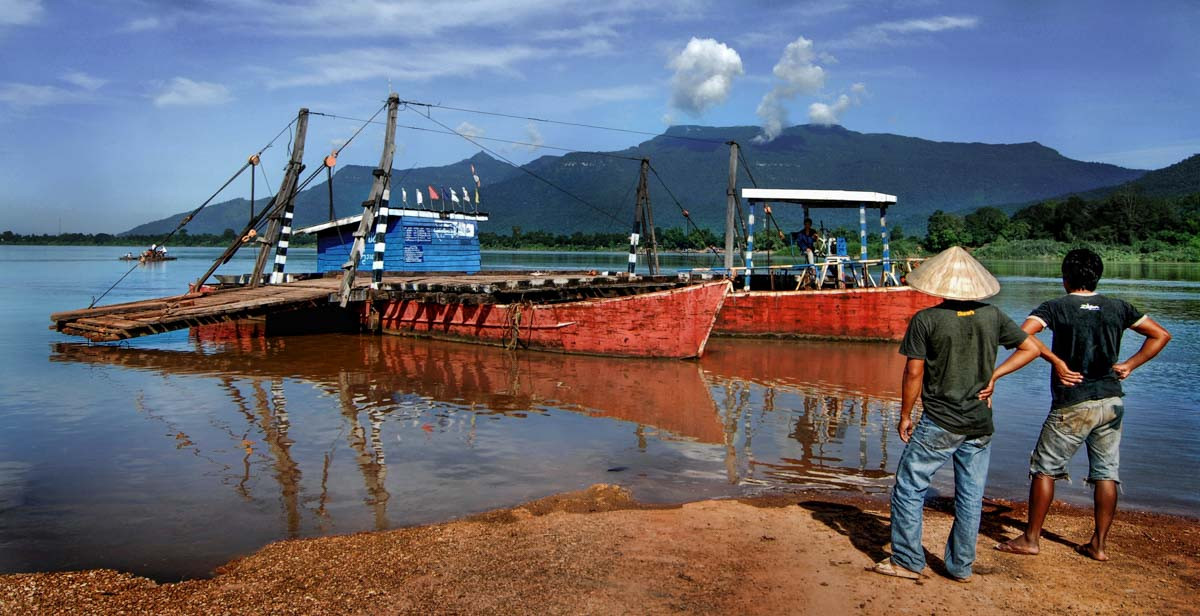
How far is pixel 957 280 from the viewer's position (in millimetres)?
4598

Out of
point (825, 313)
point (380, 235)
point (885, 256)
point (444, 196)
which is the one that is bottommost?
point (825, 313)

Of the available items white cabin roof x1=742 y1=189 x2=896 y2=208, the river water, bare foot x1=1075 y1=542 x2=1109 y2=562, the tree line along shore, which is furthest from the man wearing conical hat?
the tree line along shore

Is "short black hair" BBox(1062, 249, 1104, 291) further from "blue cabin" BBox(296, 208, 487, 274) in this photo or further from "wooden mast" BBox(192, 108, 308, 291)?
"blue cabin" BBox(296, 208, 487, 274)

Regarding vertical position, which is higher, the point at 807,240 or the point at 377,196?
the point at 377,196

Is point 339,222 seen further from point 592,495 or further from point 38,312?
point 592,495

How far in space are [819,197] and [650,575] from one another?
15.4 m

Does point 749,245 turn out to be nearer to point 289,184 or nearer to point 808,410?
point 808,410

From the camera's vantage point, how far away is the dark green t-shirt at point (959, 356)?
4504 millimetres

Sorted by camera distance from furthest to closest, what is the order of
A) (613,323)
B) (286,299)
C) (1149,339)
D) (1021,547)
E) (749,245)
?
(749,245) → (286,299) → (613,323) → (1021,547) → (1149,339)

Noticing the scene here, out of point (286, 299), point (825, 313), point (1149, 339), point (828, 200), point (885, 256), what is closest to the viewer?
point (1149, 339)

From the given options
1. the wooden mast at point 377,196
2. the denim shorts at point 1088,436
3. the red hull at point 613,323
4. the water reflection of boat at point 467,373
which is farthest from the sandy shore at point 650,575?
the wooden mast at point 377,196

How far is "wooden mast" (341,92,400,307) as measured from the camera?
16.9 m

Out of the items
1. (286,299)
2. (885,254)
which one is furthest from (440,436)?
(885,254)

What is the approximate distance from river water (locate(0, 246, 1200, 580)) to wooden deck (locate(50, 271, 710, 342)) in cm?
75
